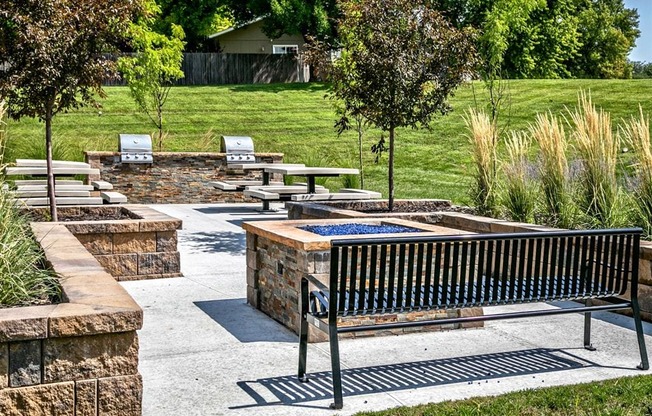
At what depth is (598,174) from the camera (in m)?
8.09

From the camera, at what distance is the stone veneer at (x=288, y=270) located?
5914 mm

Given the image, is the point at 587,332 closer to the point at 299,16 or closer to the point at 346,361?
the point at 346,361

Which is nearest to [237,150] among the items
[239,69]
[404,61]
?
[404,61]

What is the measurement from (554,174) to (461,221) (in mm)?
1115

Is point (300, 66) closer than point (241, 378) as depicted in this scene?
No

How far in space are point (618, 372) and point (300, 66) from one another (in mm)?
38902

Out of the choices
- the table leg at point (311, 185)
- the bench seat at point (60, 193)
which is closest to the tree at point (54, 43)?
the bench seat at point (60, 193)

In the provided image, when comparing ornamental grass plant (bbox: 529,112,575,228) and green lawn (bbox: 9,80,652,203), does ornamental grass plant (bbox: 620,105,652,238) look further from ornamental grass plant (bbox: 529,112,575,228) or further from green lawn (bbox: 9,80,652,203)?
green lawn (bbox: 9,80,652,203)

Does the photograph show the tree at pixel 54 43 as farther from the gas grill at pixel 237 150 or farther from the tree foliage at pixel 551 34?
the tree foliage at pixel 551 34

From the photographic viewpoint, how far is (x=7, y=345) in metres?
3.67

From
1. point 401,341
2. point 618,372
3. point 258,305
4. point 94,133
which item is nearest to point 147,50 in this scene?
point 94,133

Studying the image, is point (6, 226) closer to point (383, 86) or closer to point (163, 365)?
point (163, 365)

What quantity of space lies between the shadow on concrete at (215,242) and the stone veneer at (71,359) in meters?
6.13

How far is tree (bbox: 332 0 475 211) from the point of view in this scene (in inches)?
388
